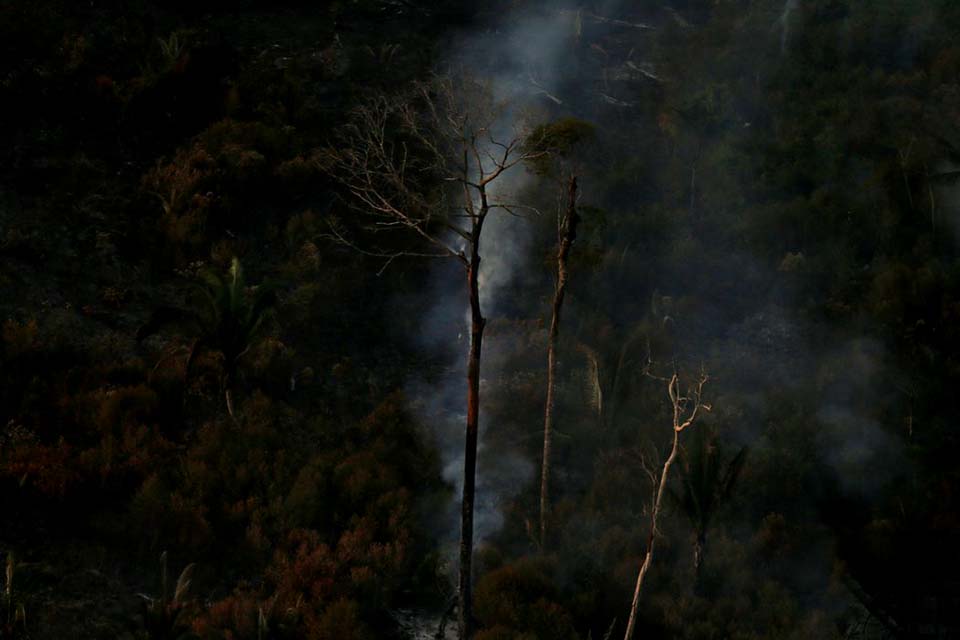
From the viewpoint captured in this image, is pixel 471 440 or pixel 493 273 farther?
pixel 493 273

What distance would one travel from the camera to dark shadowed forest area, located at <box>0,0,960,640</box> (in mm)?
11430

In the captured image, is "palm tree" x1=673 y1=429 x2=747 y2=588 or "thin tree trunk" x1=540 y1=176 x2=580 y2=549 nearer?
"thin tree trunk" x1=540 y1=176 x2=580 y2=549

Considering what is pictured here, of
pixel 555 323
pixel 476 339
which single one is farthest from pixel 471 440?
pixel 555 323

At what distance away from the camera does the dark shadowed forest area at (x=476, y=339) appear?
11.4 m

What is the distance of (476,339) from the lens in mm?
9969

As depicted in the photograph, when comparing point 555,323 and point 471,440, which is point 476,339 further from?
point 555,323

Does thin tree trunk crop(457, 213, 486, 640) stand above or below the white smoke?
below

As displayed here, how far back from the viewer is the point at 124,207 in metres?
18.1

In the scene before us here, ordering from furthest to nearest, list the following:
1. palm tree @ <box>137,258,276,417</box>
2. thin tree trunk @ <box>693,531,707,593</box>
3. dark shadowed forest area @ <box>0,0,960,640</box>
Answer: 1. palm tree @ <box>137,258,276,417</box>
2. thin tree trunk @ <box>693,531,707,593</box>
3. dark shadowed forest area @ <box>0,0,960,640</box>

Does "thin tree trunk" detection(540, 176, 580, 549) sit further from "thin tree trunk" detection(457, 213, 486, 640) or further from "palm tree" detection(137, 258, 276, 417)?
"palm tree" detection(137, 258, 276, 417)

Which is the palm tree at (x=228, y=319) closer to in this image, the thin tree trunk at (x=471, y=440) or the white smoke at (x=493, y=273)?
the white smoke at (x=493, y=273)

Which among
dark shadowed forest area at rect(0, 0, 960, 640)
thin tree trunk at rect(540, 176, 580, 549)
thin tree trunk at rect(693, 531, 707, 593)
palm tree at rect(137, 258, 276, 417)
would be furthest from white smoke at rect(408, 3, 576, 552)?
palm tree at rect(137, 258, 276, 417)

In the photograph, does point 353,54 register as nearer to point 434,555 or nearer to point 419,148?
point 419,148

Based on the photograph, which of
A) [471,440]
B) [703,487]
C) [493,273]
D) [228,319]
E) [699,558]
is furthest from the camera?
[493,273]
